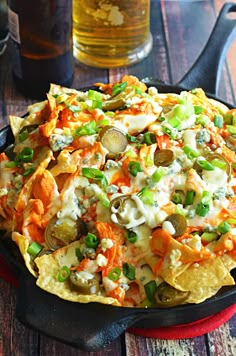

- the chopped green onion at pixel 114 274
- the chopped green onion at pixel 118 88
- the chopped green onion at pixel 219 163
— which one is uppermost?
the chopped green onion at pixel 118 88

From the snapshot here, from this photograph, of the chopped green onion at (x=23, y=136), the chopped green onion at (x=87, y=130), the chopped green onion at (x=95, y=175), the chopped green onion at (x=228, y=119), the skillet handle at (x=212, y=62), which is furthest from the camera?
the skillet handle at (x=212, y=62)

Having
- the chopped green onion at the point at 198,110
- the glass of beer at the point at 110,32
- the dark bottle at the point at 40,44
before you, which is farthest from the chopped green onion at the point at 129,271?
the glass of beer at the point at 110,32

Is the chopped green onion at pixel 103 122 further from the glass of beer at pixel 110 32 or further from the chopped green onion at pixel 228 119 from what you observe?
the glass of beer at pixel 110 32

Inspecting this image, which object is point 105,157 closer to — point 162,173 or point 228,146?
point 162,173

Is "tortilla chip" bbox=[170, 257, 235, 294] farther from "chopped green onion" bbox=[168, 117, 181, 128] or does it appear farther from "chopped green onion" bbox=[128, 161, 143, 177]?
"chopped green onion" bbox=[168, 117, 181, 128]

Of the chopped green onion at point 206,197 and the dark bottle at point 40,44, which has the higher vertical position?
the chopped green onion at point 206,197

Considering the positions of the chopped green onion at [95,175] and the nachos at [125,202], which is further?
the chopped green onion at [95,175]

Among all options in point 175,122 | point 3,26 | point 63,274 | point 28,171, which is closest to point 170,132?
point 175,122
